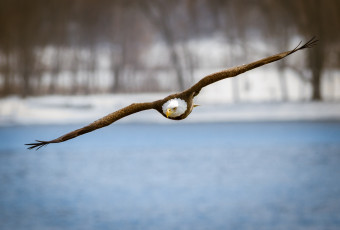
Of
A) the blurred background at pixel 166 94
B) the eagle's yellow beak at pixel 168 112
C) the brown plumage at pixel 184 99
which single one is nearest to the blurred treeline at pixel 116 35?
the blurred background at pixel 166 94

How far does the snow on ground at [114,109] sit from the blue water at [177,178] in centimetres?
28

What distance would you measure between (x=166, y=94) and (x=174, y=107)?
996cm

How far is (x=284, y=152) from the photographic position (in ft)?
38.5

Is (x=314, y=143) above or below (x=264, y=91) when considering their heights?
below

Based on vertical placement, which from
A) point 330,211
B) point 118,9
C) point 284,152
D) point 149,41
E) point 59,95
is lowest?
point 330,211

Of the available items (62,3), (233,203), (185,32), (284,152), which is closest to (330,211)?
(233,203)

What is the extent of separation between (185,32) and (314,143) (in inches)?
168

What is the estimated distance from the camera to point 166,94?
1316 centimetres

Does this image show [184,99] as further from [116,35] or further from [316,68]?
[116,35]

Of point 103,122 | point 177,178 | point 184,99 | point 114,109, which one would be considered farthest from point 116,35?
point 103,122

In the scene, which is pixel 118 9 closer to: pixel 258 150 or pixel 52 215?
pixel 258 150

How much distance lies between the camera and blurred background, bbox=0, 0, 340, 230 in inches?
398

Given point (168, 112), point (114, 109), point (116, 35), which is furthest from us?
point (116, 35)

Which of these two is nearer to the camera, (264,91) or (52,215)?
(52,215)
